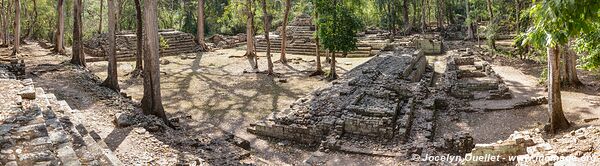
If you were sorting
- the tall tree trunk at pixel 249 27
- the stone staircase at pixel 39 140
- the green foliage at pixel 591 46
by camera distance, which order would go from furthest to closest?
the tall tree trunk at pixel 249 27
the green foliage at pixel 591 46
the stone staircase at pixel 39 140

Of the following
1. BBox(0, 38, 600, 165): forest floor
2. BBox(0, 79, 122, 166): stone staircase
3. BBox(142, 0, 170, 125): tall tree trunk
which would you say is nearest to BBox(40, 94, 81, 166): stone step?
BBox(0, 79, 122, 166): stone staircase

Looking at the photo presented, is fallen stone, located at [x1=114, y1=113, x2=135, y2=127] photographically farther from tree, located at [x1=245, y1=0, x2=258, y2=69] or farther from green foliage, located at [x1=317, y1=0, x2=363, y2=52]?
tree, located at [x1=245, y1=0, x2=258, y2=69]

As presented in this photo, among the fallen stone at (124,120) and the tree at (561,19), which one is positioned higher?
the tree at (561,19)

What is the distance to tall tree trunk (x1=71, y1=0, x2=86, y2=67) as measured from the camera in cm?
2038

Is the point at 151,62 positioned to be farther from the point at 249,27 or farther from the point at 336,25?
the point at 249,27

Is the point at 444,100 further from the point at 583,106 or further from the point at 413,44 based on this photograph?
the point at 413,44

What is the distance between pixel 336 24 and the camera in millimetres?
20047

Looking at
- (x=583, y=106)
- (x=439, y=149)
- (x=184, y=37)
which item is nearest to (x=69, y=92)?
(x=439, y=149)

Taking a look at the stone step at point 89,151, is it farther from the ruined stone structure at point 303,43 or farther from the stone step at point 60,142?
the ruined stone structure at point 303,43

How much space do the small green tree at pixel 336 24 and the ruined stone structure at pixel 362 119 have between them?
296cm

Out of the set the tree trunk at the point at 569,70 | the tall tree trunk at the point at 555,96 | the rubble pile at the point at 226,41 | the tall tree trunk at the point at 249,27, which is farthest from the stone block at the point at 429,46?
the tall tree trunk at the point at 555,96

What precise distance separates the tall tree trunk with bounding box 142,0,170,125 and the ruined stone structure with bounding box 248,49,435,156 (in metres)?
2.90

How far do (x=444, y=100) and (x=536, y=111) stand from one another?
2.91 meters

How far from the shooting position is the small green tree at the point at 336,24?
1997cm
